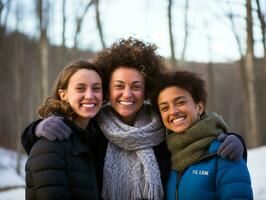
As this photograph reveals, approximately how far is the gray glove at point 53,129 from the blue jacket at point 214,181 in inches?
31.3

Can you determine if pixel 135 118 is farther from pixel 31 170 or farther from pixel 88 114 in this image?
pixel 31 170

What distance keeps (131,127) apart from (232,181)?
857 millimetres

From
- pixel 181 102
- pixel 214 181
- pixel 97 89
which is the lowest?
pixel 214 181

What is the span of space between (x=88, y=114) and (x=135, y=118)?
1.57 feet

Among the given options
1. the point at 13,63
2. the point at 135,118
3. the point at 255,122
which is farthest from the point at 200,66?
the point at 135,118

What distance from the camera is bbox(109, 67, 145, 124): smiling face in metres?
2.83

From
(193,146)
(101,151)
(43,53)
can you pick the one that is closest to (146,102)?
(101,151)

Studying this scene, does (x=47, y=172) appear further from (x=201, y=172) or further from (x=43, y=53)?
(x=43, y=53)

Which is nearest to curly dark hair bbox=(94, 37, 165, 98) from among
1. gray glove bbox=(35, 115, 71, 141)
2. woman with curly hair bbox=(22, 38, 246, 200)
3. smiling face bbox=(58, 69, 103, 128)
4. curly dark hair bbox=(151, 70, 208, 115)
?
woman with curly hair bbox=(22, 38, 246, 200)

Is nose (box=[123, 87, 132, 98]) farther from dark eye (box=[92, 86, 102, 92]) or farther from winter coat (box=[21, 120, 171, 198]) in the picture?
winter coat (box=[21, 120, 171, 198])

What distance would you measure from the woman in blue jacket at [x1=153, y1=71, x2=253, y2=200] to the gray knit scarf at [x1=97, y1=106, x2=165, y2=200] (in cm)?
12

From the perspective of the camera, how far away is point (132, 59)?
2949 mm

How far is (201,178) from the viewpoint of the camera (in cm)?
Result: 238

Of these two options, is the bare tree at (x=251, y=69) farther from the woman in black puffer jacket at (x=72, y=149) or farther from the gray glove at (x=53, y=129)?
the gray glove at (x=53, y=129)
